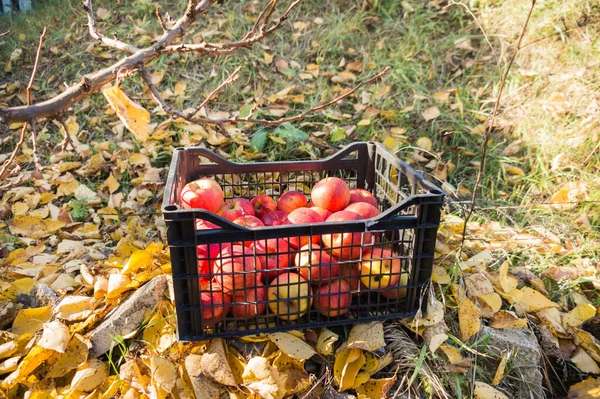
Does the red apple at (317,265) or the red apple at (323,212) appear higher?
the red apple at (323,212)

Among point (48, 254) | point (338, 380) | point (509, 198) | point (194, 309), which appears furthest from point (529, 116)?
point (48, 254)

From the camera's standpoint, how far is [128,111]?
90 centimetres

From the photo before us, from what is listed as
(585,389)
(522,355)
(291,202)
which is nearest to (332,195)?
(291,202)

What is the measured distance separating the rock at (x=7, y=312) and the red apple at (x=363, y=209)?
1136mm

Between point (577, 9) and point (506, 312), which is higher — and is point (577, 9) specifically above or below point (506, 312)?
above

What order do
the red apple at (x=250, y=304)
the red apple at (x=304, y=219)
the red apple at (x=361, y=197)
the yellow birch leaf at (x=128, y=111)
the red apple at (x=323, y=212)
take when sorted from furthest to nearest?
the red apple at (x=361, y=197) → the red apple at (x=323, y=212) → the red apple at (x=304, y=219) → the red apple at (x=250, y=304) → the yellow birch leaf at (x=128, y=111)

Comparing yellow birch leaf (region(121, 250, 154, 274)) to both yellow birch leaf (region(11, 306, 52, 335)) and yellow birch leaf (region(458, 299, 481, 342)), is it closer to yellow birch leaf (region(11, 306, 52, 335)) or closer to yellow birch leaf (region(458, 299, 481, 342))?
yellow birch leaf (region(11, 306, 52, 335))

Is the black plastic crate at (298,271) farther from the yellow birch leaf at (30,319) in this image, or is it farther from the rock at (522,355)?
the yellow birch leaf at (30,319)

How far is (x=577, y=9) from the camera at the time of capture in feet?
10.4

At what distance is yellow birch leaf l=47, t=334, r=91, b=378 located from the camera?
1385 millimetres

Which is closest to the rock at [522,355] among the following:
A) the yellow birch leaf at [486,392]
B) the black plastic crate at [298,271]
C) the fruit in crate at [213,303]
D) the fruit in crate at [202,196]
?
the yellow birch leaf at [486,392]

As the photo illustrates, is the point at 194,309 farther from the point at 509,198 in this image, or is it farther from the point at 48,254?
the point at 509,198

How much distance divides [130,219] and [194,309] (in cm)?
132

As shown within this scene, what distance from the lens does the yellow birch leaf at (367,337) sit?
1351mm
